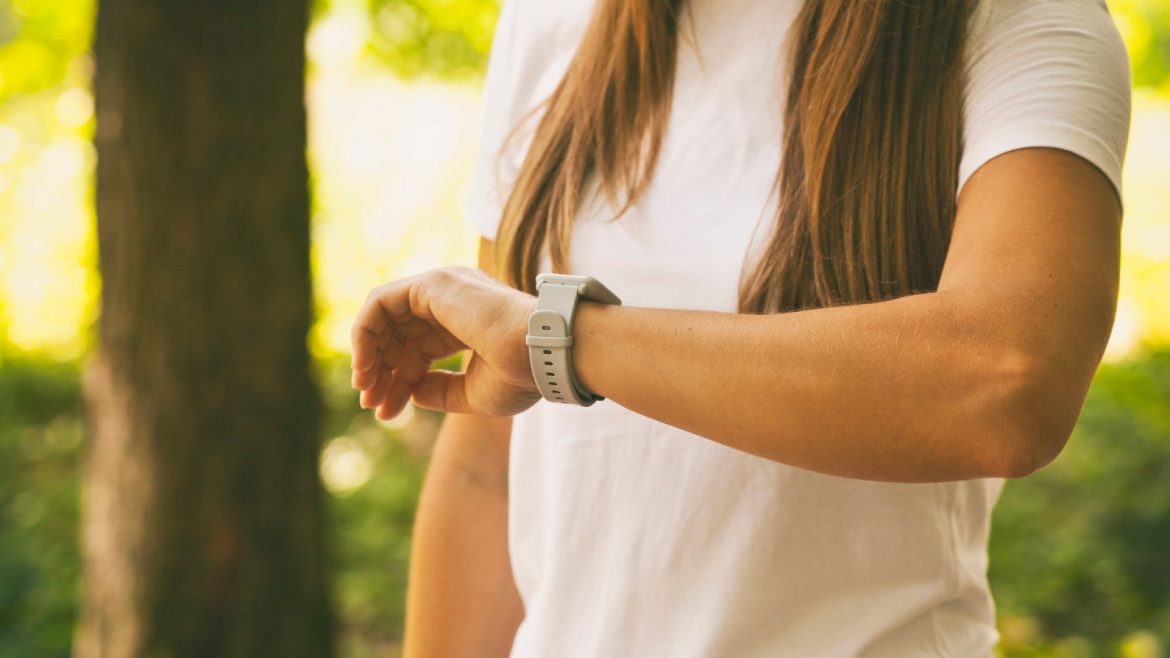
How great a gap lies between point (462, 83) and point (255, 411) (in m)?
5.19

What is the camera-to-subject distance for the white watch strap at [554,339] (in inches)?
47.6

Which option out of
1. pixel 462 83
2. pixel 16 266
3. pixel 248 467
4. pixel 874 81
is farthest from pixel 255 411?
pixel 16 266

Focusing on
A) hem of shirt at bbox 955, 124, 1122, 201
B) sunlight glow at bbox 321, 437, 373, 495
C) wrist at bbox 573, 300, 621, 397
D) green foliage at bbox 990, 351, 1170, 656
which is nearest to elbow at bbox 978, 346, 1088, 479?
hem of shirt at bbox 955, 124, 1122, 201

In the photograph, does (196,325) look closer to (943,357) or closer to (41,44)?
(943,357)

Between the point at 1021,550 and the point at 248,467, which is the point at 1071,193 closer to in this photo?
the point at 248,467

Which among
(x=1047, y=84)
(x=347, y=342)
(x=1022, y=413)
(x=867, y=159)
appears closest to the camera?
(x=1022, y=413)

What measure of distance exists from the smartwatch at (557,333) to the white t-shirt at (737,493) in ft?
0.70

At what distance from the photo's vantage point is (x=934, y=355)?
1103 mm

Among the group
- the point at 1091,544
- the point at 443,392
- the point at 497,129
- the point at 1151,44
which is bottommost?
the point at 1091,544

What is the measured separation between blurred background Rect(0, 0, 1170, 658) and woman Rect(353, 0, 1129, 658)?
8.75ft

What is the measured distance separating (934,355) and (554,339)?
15.1 inches

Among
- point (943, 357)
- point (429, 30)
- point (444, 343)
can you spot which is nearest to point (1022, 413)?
point (943, 357)

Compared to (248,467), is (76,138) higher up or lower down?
higher up

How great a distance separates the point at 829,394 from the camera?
111 cm
